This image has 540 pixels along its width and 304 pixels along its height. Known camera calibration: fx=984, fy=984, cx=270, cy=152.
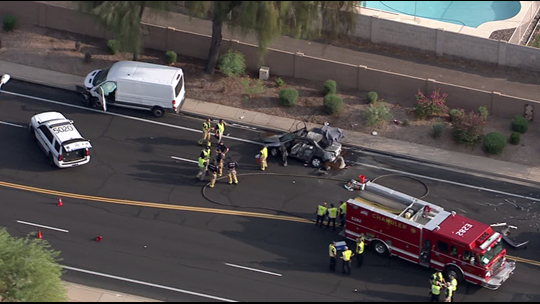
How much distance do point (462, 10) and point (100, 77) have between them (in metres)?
23.2

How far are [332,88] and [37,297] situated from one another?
20181 mm

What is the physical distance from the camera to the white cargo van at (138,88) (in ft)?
149

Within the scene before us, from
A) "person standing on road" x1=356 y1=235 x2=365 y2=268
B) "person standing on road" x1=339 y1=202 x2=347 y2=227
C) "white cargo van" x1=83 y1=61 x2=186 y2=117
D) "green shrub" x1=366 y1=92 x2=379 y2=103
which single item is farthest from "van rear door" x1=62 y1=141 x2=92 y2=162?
"green shrub" x1=366 y1=92 x2=379 y2=103

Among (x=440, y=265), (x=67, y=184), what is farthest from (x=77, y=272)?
(x=440, y=265)

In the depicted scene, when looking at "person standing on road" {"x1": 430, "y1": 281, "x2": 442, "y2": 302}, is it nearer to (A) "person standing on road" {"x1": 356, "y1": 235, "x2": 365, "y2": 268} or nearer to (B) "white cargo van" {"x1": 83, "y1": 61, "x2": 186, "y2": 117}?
(A) "person standing on road" {"x1": 356, "y1": 235, "x2": 365, "y2": 268}

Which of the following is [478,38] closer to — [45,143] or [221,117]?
[221,117]

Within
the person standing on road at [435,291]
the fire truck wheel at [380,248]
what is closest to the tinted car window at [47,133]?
the fire truck wheel at [380,248]

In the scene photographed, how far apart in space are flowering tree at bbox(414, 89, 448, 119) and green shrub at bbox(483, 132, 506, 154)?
313cm

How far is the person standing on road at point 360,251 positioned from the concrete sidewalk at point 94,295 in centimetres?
775

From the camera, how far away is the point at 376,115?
151ft

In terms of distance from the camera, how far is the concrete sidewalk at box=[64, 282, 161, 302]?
3456 cm

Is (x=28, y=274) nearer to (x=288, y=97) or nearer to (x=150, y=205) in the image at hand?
(x=150, y=205)

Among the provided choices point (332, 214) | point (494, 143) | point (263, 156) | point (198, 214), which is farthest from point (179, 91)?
point (494, 143)

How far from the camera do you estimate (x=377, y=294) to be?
35500 millimetres
